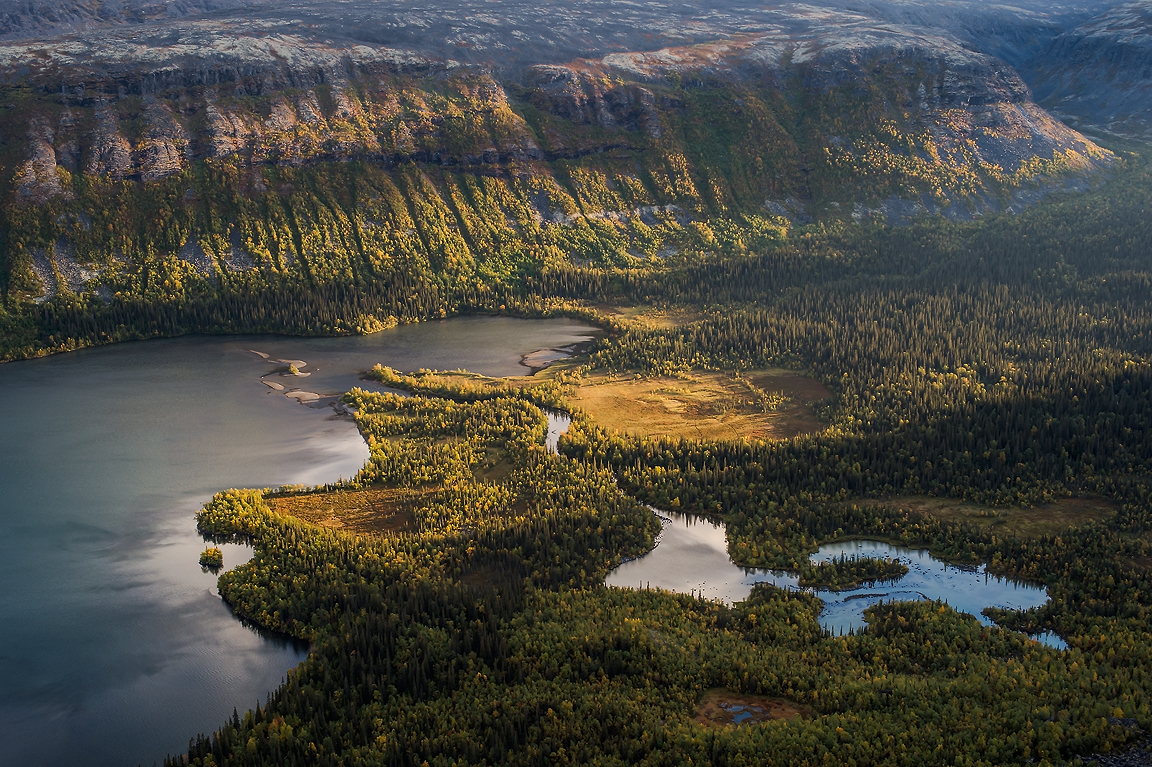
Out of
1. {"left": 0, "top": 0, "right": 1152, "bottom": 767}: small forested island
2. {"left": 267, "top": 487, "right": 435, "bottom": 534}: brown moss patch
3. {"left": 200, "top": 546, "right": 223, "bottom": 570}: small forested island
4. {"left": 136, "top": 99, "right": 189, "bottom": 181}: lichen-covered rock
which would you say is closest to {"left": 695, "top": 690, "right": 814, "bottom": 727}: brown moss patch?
{"left": 0, "top": 0, "right": 1152, "bottom": 767}: small forested island

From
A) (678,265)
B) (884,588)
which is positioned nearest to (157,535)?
(884,588)

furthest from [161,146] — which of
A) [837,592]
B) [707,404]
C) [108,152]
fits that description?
[837,592]

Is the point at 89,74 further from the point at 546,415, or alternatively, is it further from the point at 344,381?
the point at 546,415

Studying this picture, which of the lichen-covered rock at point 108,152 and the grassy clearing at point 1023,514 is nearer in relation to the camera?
the grassy clearing at point 1023,514

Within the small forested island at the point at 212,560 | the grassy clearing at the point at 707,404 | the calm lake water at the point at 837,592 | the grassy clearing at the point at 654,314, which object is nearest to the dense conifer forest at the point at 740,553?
the calm lake water at the point at 837,592

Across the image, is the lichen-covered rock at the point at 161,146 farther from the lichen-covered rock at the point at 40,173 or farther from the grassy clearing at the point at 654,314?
the grassy clearing at the point at 654,314

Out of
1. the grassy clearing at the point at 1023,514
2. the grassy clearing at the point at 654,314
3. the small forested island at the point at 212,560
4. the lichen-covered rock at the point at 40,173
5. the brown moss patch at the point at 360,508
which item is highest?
the lichen-covered rock at the point at 40,173

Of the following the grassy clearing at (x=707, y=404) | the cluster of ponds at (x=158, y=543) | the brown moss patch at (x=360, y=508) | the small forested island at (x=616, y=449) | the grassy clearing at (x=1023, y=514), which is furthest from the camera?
the grassy clearing at (x=707, y=404)

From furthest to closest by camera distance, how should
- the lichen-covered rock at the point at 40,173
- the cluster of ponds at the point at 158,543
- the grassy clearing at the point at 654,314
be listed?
the grassy clearing at the point at 654,314 → the lichen-covered rock at the point at 40,173 → the cluster of ponds at the point at 158,543
